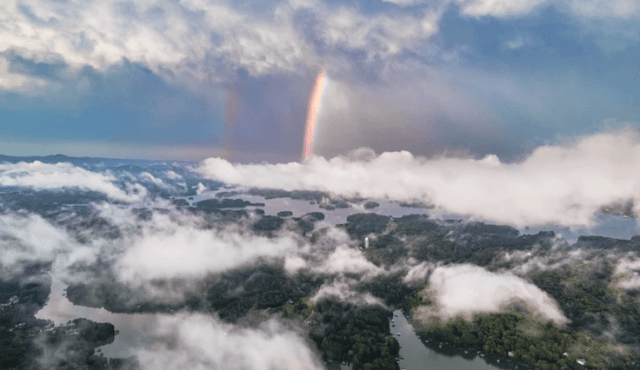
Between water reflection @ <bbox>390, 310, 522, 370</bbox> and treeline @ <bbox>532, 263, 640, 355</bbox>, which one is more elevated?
treeline @ <bbox>532, 263, 640, 355</bbox>

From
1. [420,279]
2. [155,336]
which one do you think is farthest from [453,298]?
[155,336]

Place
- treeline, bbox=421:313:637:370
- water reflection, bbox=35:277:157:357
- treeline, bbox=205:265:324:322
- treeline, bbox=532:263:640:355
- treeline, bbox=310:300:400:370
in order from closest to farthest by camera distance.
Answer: treeline, bbox=421:313:637:370 → treeline, bbox=310:300:400:370 → treeline, bbox=532:263:640:355 → water reflection, bbox=35:277:157:357 → treeline, bbox=205:265:324:322

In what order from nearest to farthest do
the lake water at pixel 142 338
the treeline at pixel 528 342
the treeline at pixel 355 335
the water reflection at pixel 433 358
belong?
1. the treeline at pixel 528 342
2. the treeline at pixel 355 335
3. the water reflection at pixel 433 358
4. the lake water at pixel 142 338

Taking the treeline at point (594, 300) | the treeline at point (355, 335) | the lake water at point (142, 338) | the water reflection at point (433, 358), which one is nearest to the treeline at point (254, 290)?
the treeline at point (355, 335)

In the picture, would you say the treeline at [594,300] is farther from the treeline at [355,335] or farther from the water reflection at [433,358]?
the treeline at [355,335]

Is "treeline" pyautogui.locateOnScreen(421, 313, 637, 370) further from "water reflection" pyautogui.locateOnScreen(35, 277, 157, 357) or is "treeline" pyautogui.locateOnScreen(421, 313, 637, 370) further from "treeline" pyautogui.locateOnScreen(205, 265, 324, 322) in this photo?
"water reflection" pyautogui.locateOnScreen(35, 277, 157, 357)

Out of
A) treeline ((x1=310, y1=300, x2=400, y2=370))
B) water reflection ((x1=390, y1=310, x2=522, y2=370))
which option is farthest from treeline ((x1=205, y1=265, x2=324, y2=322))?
water reflection ((x1=390, y1=310, x2=522, y2=370))

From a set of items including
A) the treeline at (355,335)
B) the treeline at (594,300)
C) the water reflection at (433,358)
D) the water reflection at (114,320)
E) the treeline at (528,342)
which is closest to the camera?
the treeline at (528,342)

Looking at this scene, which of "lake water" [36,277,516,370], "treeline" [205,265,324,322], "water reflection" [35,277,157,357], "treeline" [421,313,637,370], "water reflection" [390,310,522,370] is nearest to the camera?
"treeline" [421,313,637,370]

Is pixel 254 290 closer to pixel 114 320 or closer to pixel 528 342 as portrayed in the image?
pixel 114 320

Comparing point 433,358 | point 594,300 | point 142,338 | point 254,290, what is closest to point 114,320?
point 142,338
